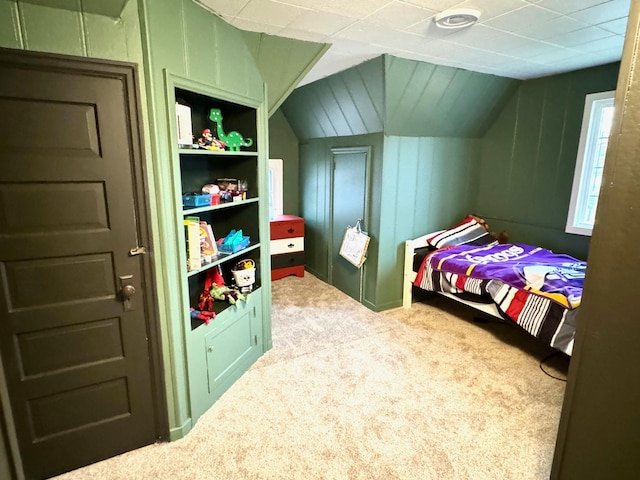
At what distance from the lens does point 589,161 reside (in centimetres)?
295

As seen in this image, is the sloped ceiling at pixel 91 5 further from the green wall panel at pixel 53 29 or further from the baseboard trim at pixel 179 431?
the baseboard trim at pixel 179 431

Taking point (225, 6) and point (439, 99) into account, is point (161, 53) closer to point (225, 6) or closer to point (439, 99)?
point (225, 6)

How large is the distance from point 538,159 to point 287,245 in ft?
8.69

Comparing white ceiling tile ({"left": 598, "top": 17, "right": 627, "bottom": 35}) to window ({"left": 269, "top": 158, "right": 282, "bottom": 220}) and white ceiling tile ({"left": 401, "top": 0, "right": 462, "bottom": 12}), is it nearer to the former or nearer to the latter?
white ceiling tile ({"left": 401, "top": 0, "right": 462, "bottom": 12})

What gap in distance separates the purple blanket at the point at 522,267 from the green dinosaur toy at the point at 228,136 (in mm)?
1905

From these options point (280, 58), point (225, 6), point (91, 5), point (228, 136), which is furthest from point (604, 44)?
point (91, 5)

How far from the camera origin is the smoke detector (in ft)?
5.79

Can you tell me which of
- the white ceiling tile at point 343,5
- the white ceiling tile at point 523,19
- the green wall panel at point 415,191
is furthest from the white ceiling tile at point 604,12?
the green wall panel at point 415,191

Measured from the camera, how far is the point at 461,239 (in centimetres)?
342

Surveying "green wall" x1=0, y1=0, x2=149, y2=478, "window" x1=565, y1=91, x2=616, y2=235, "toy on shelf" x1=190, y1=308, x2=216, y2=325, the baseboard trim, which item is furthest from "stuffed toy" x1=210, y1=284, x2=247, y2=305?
"window" x1=565, y1=91, x2=616, y2=235

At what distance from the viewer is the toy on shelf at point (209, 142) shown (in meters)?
1.98

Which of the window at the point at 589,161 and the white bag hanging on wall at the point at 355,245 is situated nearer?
the window at the point at 589,161

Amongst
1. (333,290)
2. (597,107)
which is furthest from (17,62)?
(597,107)

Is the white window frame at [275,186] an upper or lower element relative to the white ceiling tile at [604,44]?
lower
